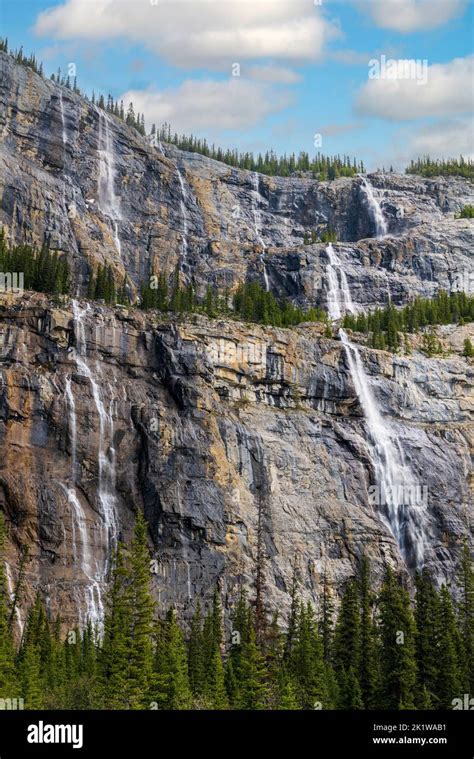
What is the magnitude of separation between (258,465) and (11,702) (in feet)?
189

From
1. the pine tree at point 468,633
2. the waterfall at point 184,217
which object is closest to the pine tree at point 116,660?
the pine tree at point 468,633

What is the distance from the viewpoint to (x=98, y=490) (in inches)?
4213

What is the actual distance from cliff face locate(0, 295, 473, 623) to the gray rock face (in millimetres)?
25175

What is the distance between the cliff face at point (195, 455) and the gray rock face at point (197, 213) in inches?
991

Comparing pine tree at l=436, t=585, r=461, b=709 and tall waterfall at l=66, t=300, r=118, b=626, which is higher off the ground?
tall waterfall at l=66, t=300, r=118, b=626

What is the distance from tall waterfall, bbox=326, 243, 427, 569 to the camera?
400 ft

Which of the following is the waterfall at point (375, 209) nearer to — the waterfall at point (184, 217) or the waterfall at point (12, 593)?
the waterfall at point (184, 217)

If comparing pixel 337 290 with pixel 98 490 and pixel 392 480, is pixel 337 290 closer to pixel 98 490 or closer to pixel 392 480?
pixel 392 480

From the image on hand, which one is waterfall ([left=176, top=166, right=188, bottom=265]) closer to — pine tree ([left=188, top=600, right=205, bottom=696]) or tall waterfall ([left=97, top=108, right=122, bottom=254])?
tall waterfall ([left=97, top=108, right=122, bottom=254])

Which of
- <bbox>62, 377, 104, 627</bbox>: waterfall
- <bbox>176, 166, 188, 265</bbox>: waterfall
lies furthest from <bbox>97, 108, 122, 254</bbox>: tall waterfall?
<bbox>62, 377, 104, 627</bbox>: waterfall

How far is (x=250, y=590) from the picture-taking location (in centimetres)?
10450

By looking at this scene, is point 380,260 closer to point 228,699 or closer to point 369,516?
point 369,516
